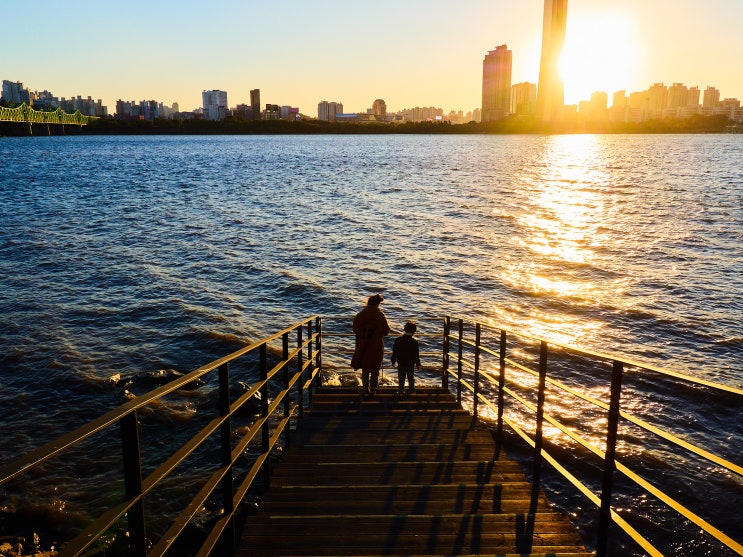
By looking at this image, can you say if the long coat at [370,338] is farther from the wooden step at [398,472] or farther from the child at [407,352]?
the wooden step at [398,472]

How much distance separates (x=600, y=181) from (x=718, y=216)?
113ft

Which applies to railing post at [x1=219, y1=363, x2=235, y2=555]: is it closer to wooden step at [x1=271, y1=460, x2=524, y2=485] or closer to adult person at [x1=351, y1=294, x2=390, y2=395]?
wooden step at [x1=271, y1=460, x2=524, y2=485]

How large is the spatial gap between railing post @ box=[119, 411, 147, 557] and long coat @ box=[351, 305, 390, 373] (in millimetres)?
7011

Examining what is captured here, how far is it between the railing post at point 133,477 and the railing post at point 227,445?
874mm

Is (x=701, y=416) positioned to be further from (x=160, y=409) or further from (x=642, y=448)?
(x=160, y=409)

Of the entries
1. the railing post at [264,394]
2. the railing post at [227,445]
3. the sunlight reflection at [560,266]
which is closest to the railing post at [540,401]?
the railing post at [264,394]

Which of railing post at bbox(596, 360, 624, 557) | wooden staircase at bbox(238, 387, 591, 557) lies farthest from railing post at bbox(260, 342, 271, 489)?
railing post at bbox(596, 360, 624, 557)

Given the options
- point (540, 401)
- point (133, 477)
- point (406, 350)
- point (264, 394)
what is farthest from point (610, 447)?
point (406, 350)

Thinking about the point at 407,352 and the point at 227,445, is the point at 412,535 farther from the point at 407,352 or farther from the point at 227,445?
the point at 407,352

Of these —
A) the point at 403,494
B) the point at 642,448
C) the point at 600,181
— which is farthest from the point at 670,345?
the point at 600,181

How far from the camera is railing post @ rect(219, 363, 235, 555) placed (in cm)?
345

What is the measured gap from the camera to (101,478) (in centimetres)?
1005

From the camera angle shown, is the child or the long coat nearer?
the long coat

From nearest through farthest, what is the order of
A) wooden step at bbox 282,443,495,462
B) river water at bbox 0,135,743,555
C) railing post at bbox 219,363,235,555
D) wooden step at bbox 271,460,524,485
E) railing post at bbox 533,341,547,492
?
railing post at bbox 219,363,235,555 < railing post at bbox 533,341,547,492 < wooden step at bbox 271,460,524,485 < wooden step at bbox 282,443,495,462 < river water at bbox 0,135,743,555
